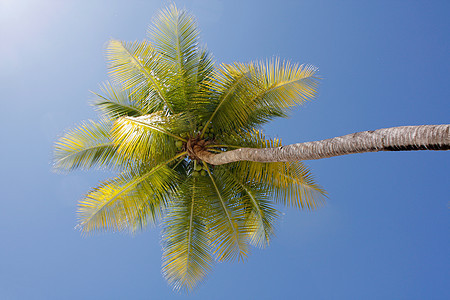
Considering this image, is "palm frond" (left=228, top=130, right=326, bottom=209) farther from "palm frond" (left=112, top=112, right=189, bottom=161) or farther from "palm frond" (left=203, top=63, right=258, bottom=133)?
"palm frond" (left=112, top=112, right=189, bottom=161)

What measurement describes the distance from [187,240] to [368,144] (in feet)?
19.3

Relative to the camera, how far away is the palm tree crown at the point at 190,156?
382 inches

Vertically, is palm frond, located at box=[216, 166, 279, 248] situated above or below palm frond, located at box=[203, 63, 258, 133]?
below

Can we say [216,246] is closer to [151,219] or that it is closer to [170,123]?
[151,219]

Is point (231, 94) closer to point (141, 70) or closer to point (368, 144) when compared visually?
point (141, 70)

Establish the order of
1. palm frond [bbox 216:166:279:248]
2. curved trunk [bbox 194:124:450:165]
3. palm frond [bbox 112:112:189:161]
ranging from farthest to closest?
palm frond [bbox 216:166:279:248] → palm frond [bbox 112:112:189:161] → curved trunk [bbox 194:124:450:165]

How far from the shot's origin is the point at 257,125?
35.6ft

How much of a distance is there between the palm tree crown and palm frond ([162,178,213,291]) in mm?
24

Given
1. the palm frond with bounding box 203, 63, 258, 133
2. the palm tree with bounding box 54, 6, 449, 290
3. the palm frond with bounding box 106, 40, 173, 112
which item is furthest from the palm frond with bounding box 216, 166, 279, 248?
the palm frond with bounding box 106, 40, 173, 112

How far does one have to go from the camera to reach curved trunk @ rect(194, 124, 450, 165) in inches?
185

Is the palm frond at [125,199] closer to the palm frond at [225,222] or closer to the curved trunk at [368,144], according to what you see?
the palm frond at [225,222]

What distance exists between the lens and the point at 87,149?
10766mm

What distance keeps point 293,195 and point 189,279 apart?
3331mm

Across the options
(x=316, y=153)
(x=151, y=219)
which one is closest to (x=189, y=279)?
(x=151, y=219)
